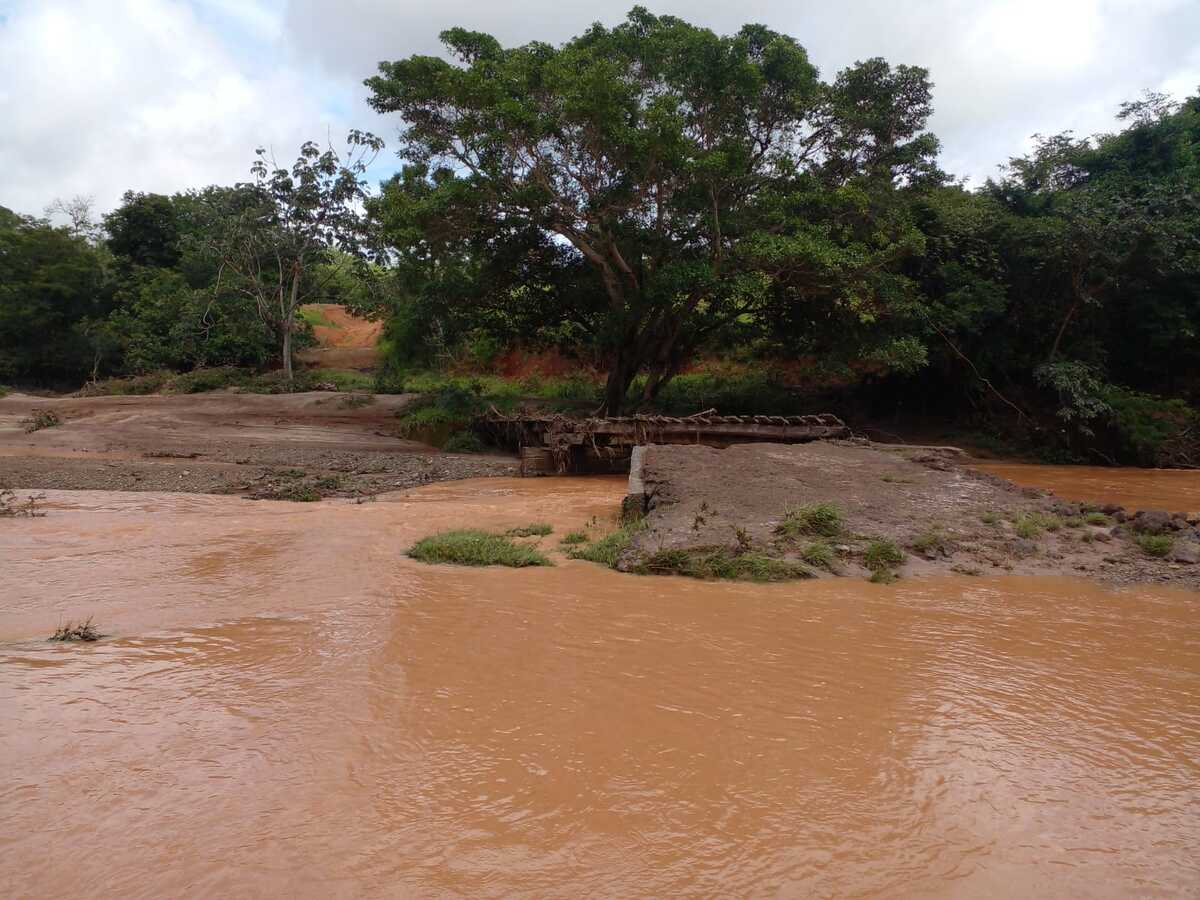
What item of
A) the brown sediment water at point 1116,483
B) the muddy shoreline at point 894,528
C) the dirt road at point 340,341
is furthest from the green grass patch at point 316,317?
the muddy shoreline at point 894,528

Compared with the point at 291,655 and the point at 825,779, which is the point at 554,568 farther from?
the point at 825,779

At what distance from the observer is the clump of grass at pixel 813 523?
652cm

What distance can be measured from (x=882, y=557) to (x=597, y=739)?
379 centimetres

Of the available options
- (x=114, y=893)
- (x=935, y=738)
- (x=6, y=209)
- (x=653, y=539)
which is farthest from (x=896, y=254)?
(x=6, y=209)

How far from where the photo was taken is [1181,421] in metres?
16.2

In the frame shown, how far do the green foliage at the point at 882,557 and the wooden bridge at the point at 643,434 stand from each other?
7232 mm

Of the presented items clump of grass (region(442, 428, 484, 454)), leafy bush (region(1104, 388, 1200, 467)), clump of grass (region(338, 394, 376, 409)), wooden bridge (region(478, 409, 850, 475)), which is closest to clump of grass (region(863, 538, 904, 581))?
wooden bridge (region(478, 409, 850, 475))

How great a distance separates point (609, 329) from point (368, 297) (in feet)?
29.9

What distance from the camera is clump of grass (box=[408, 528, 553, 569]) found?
6348 millimetres

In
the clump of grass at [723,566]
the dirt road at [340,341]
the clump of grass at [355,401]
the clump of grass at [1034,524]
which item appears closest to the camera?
the clump of grass at [723,566]

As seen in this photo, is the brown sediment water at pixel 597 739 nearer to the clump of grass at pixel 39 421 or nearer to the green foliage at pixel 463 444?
the green foliage at pixel 463 444

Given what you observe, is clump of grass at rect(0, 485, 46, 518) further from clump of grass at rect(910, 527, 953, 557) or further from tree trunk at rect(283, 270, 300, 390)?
tree trunk at rect(283, 270, 300, 390)

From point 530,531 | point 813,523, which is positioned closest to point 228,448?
point 530,531

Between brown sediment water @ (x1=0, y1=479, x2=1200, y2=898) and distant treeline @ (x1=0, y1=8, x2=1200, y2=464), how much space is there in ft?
35.9
